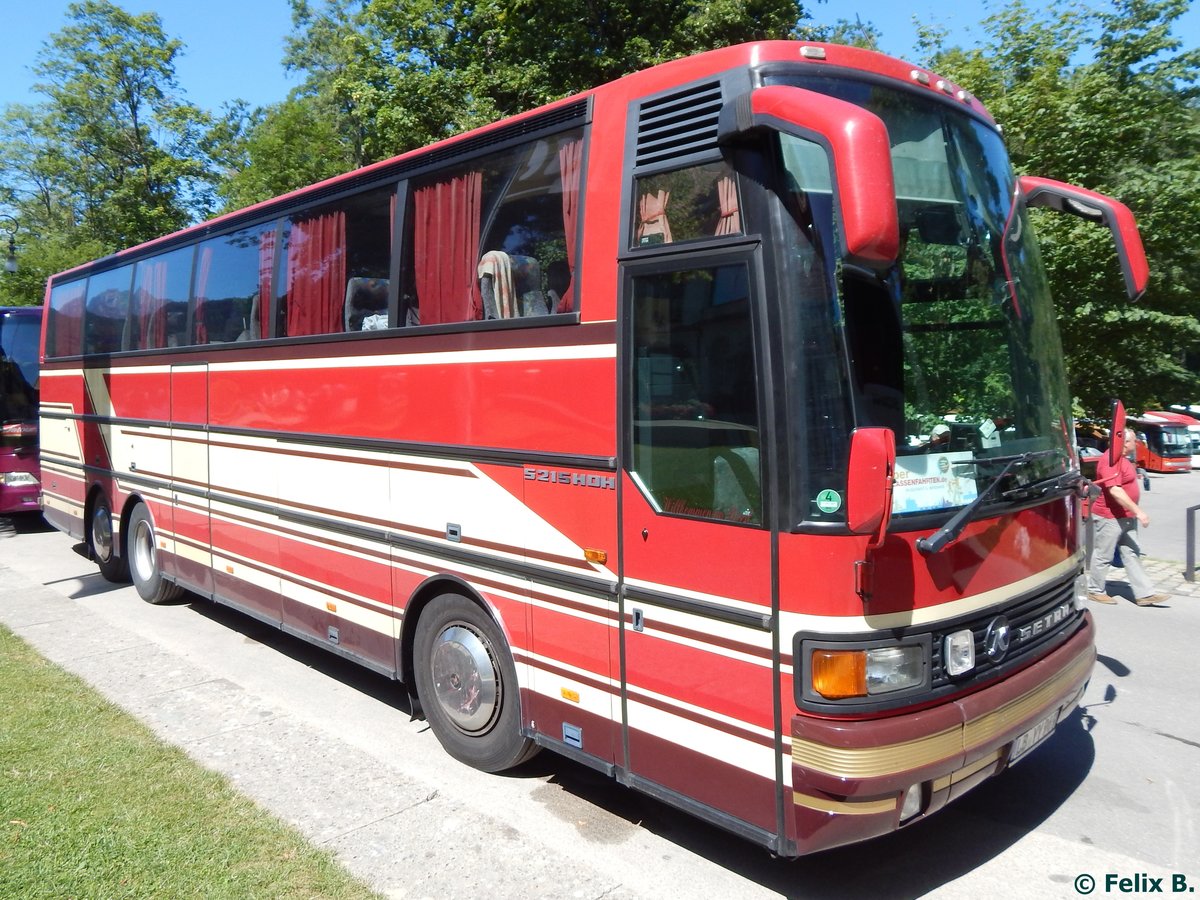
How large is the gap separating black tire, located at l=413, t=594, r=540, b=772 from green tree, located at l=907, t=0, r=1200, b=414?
718cm

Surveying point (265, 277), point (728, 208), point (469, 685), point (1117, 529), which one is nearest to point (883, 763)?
point (728, 208)

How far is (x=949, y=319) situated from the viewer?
3.92m

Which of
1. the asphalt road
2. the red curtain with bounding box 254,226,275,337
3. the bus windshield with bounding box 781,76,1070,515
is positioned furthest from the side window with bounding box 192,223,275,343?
the bus windshield with bounding box 781,76,1070,515

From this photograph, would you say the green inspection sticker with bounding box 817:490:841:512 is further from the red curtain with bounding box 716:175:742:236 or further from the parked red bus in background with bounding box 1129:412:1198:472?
the parked red bus in background with bounding box 1129:412:1198:472

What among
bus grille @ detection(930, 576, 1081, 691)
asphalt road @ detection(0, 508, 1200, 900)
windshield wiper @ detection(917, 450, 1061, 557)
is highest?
windshield wiper @ detection(917, 450, 1061, 557)

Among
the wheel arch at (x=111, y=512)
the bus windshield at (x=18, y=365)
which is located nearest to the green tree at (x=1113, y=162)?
the wheel arch at (x=111, y=512)

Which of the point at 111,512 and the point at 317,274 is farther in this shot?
the point at 111,512

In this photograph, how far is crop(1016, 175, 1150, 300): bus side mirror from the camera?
177 inches

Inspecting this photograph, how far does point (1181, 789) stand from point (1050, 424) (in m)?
2.19

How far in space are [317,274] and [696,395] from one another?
12.4ft

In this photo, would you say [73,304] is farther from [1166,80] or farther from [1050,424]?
[1166,80]

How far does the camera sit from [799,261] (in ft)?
11.5

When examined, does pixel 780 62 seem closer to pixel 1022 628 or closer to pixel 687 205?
pixel 687 205

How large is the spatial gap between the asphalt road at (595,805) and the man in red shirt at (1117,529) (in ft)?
4.49
